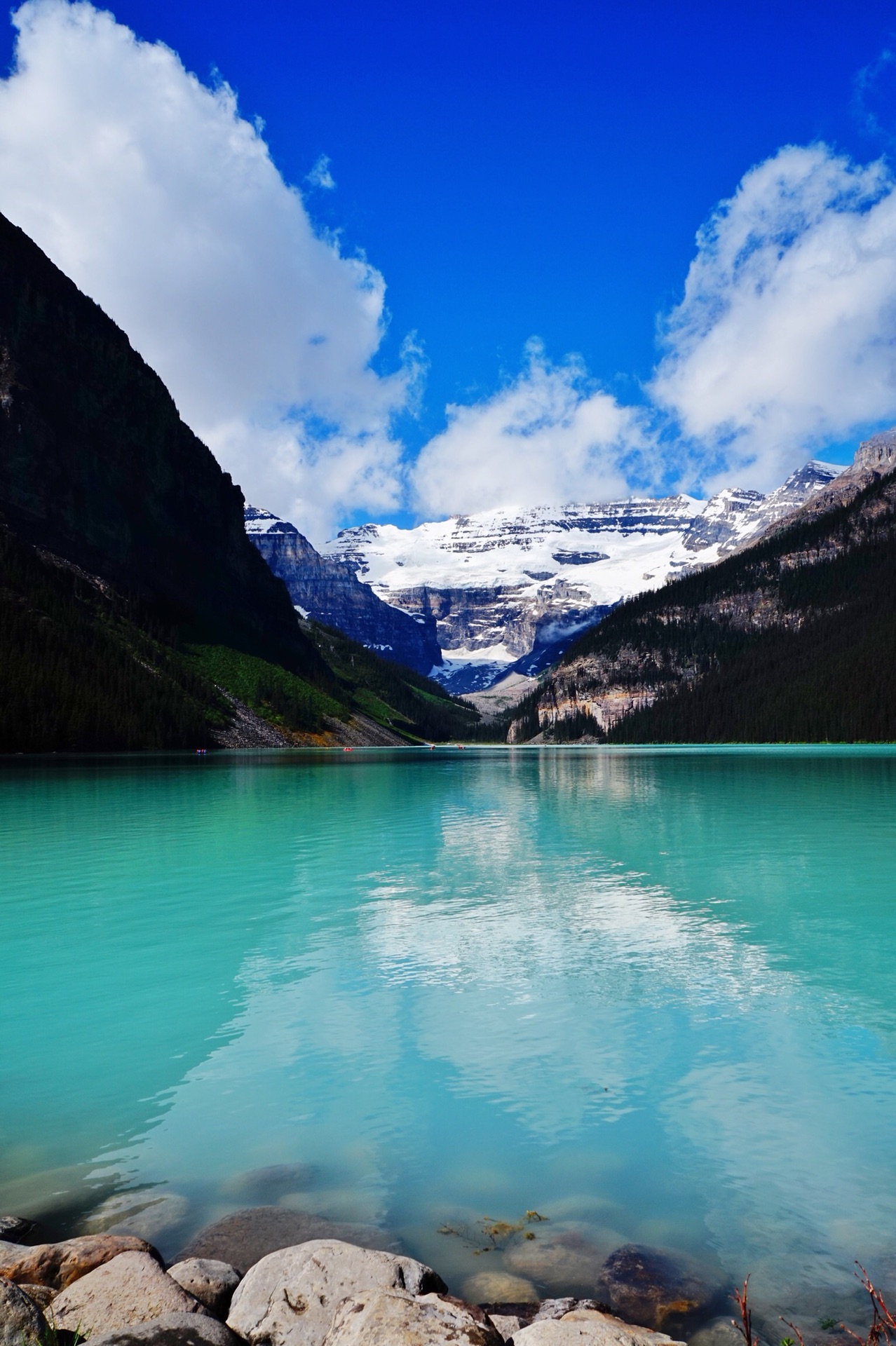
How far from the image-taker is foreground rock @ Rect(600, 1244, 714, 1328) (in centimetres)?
738

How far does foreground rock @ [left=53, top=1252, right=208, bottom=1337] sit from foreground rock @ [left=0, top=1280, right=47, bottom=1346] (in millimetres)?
463

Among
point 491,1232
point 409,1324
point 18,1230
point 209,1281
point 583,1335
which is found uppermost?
point 409,1324

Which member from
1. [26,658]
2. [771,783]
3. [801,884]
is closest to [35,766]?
[26,658]

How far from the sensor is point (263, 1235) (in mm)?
8711

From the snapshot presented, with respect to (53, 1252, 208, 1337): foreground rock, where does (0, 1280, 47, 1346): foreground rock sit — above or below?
above

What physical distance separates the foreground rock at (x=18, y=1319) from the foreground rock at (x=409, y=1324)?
2129mm

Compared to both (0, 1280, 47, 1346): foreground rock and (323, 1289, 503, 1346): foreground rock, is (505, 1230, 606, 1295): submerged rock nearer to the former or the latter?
(323, 1289, 503, 1346): foreground rock

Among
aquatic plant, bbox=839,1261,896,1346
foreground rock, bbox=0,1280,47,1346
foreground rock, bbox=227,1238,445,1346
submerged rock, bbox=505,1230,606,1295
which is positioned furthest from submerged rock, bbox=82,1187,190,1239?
aquatic plant, bbox=839,1261,896,1346

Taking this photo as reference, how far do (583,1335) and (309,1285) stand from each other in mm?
2459

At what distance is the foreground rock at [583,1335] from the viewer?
5988mm

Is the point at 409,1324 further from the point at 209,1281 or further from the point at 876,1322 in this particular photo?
the point at 876,1322

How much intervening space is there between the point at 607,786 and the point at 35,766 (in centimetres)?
7556

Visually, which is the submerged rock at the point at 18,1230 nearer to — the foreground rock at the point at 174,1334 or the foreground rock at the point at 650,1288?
the foreground rock at the point at 174,1334

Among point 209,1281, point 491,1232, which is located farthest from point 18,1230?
point 491,1232
